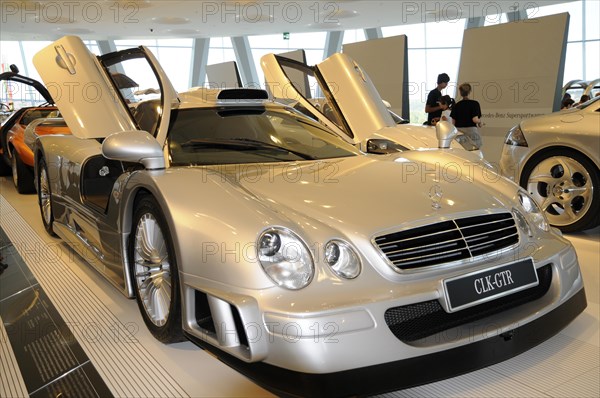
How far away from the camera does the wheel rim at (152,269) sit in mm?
2423

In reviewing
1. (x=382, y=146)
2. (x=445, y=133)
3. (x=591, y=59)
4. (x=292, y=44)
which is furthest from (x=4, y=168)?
(x=292, y=44)

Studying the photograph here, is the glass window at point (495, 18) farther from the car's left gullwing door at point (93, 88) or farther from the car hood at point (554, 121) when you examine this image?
the car's left gullwing door at point (93, 88)

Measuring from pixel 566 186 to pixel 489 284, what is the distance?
9.38 ft

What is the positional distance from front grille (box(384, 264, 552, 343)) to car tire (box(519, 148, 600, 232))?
2.62 m

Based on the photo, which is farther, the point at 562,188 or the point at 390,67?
the point at 390,67

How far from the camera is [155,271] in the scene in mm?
2508

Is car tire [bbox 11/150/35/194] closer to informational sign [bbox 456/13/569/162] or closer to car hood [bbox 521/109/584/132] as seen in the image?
car hood [bbox 521/109/584/132]

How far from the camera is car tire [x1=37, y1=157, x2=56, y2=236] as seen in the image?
4.45m

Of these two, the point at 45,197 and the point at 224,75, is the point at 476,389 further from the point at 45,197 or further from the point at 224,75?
the point at 224,75

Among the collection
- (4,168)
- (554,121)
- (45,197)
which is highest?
(554,121)

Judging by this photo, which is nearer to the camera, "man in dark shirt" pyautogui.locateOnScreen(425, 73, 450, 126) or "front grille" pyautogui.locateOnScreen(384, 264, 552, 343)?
"front grille" pyautogui.locateOnScreen(384, 264, 552, 343)

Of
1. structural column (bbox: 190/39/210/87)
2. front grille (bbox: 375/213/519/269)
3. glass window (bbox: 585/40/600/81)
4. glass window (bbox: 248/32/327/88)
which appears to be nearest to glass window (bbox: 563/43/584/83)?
glass window (bbox: 585/40/600/81)

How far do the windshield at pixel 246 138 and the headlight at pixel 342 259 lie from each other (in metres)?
1.02

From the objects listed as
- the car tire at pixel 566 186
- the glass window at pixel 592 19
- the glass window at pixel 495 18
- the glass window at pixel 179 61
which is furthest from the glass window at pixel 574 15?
the glass window at pixel 179 61
